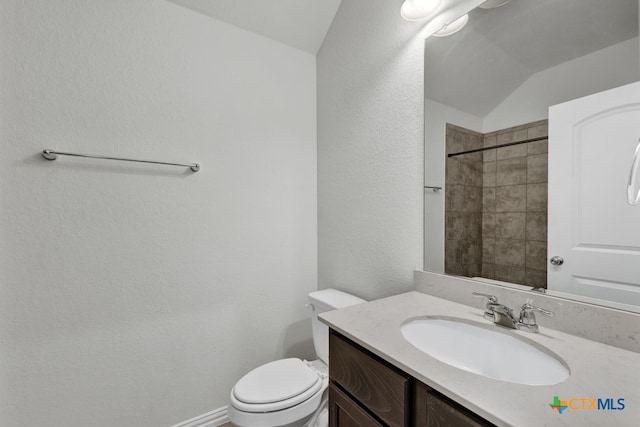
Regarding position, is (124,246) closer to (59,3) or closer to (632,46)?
(59,3)

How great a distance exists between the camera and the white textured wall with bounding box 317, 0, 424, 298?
1.30 meters

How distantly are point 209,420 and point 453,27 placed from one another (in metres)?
2.30

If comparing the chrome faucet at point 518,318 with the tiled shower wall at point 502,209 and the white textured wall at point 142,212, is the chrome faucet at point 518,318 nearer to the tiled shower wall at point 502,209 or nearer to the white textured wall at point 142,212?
the tiled shower wall at point 502,209

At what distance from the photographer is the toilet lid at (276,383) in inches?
46.1

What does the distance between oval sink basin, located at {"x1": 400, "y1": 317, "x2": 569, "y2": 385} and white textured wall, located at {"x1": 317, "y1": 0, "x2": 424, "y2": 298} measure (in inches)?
14.9

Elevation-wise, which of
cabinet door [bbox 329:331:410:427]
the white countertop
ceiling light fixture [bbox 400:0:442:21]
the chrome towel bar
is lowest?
cabinet door [bbox 329:331:410:427]

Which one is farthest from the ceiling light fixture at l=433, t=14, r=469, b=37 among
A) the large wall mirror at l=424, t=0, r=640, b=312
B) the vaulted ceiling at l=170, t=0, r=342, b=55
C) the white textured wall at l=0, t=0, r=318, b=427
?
the white textured wall at l=0, t=0, r=318, b=427

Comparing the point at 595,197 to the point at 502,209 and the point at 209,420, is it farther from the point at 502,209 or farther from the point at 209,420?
the point at 209,420

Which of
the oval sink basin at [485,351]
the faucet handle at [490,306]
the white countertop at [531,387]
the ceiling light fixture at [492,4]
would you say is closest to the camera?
the white countertop at [531,387]

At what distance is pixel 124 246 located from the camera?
1352 mm

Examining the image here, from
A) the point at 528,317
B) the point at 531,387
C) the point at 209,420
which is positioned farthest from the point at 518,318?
the point at 209,420

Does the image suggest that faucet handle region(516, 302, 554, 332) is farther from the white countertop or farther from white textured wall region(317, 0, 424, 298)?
white textured wall region(317, 0, 424, 298)

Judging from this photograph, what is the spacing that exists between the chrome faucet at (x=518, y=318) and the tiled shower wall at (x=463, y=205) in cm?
22

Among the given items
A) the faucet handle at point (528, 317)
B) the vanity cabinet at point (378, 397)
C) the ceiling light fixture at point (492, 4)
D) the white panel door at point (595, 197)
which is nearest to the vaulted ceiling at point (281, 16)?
the ceiling light fixture at point (492, 4)
